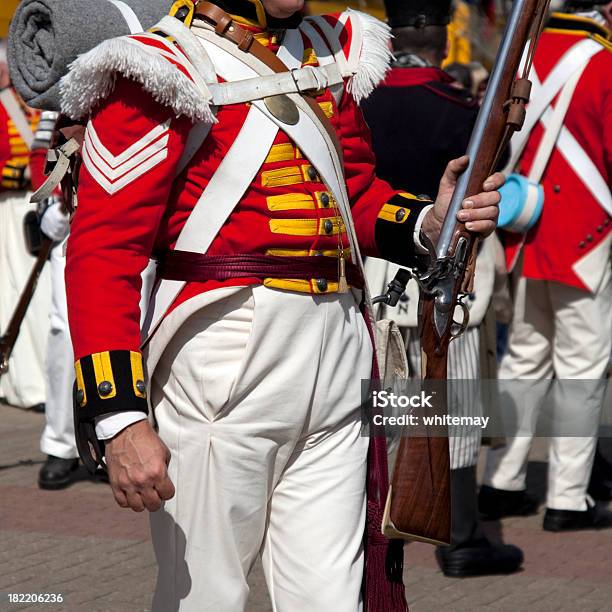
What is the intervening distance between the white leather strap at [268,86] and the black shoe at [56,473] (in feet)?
12.3

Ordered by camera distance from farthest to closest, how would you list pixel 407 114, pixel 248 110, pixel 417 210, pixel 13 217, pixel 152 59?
pixel 13 217, pixel 407 114, pixel 417 210, pixel 248 110, pixel 152 59

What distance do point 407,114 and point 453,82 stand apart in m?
0.32

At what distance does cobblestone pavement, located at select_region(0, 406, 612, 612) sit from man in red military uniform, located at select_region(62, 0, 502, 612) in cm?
177

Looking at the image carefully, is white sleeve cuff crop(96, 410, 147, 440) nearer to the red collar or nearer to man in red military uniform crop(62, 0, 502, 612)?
man in red military uniform crop(62, 0, 502, 612)

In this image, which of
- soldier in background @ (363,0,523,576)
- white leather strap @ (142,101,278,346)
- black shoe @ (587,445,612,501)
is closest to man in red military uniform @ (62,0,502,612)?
white leather strap @ (142,101,278,346)

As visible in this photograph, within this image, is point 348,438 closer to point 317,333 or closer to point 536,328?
point 317,333

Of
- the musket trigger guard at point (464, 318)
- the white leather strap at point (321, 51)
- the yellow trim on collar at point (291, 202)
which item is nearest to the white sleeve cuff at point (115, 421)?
the yellow trim on collar at point (291, 202)

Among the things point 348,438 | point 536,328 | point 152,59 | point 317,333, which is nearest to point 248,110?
point 152,59

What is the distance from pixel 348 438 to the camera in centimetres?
273

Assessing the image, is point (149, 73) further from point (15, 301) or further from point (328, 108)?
point (15, 301)

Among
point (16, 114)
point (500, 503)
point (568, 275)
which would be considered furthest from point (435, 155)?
point (16, 114)

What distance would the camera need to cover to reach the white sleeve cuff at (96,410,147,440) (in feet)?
7.95

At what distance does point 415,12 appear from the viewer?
4953 millimetres

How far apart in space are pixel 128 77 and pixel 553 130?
3132 mm
